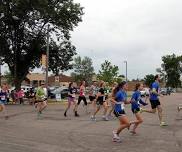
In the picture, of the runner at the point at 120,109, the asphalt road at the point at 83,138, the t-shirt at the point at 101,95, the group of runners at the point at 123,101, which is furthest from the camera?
the t-shirt at the point at 101,95

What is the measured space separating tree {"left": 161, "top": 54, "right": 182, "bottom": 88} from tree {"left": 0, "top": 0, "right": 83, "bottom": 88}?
111609 millimetres

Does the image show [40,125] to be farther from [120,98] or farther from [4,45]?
[4,45]

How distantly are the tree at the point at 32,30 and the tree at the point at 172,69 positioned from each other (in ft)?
366

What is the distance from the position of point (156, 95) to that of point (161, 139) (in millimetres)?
3823

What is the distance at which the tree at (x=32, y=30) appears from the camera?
43.5 meters

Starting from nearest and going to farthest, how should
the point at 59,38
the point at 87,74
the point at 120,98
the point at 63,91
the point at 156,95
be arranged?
the point at 120,98, the point at 156,95, the point at 59,38, the point at 63,91, the point at 87,74

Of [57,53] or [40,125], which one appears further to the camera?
[57,53]

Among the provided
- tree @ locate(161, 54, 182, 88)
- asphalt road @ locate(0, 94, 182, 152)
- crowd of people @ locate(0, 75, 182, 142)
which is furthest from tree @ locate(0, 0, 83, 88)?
tree @ locate(161, 54, 182, 88)

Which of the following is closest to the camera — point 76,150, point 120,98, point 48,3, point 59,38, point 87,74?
point 76,150

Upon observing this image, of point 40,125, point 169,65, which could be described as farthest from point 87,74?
point 40,125

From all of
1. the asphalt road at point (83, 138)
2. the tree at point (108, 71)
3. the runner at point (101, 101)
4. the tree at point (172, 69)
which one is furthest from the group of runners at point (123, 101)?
the tree at point (172, 69)

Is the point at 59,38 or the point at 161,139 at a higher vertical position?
the point at 59,38

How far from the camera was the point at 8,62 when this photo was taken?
150ft

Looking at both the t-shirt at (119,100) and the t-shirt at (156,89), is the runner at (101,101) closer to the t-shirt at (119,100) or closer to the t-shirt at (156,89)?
the t-shirt at (156,89)
